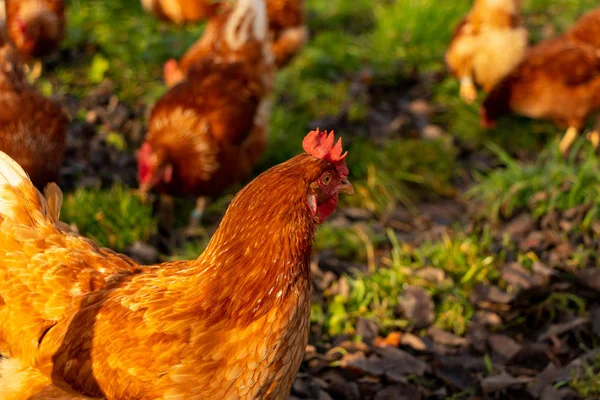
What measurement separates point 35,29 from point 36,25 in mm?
49

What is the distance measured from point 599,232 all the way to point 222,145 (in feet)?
8.46

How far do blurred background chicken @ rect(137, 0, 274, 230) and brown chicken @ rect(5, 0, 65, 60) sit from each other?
5.23 ft

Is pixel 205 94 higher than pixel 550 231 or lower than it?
higher

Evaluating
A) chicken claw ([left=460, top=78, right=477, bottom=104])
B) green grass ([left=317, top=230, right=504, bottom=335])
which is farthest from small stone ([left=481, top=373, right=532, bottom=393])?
chicken claw ([left=460, top=78, right=477, bottom=104])

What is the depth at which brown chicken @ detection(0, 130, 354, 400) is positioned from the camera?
2.44 meters

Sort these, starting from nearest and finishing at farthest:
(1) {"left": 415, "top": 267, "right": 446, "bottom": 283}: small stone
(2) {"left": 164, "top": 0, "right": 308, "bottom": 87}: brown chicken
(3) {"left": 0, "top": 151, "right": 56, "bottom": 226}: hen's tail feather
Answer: (3) {"left": 0, "top": 151, "right": 56, "bottom": 226}: hen's tail feather
(1) {"left": 415, "top": 267, "right": 446, "bottom": 283}: small stone
(2) {"left": 164, "top": 0, "right": 308, "bottom": 87}: brown chicken

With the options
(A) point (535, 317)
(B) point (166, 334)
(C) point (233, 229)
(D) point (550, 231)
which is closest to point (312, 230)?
(C) point (233, 229)

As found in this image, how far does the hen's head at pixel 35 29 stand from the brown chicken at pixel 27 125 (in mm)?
1675

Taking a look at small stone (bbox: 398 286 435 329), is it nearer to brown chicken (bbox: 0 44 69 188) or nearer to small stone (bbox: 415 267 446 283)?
small stone (bbox: 415 267 446 283)

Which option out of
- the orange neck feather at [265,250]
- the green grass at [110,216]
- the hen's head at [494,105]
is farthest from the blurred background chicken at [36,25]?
the orange neck feather at [265,250]

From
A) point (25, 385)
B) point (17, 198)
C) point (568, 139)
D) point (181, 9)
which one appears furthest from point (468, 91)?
point (25, 385)

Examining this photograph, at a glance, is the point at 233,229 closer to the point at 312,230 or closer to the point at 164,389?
the point at 312,230

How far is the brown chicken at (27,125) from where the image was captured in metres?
4.15

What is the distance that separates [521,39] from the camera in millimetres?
6320
